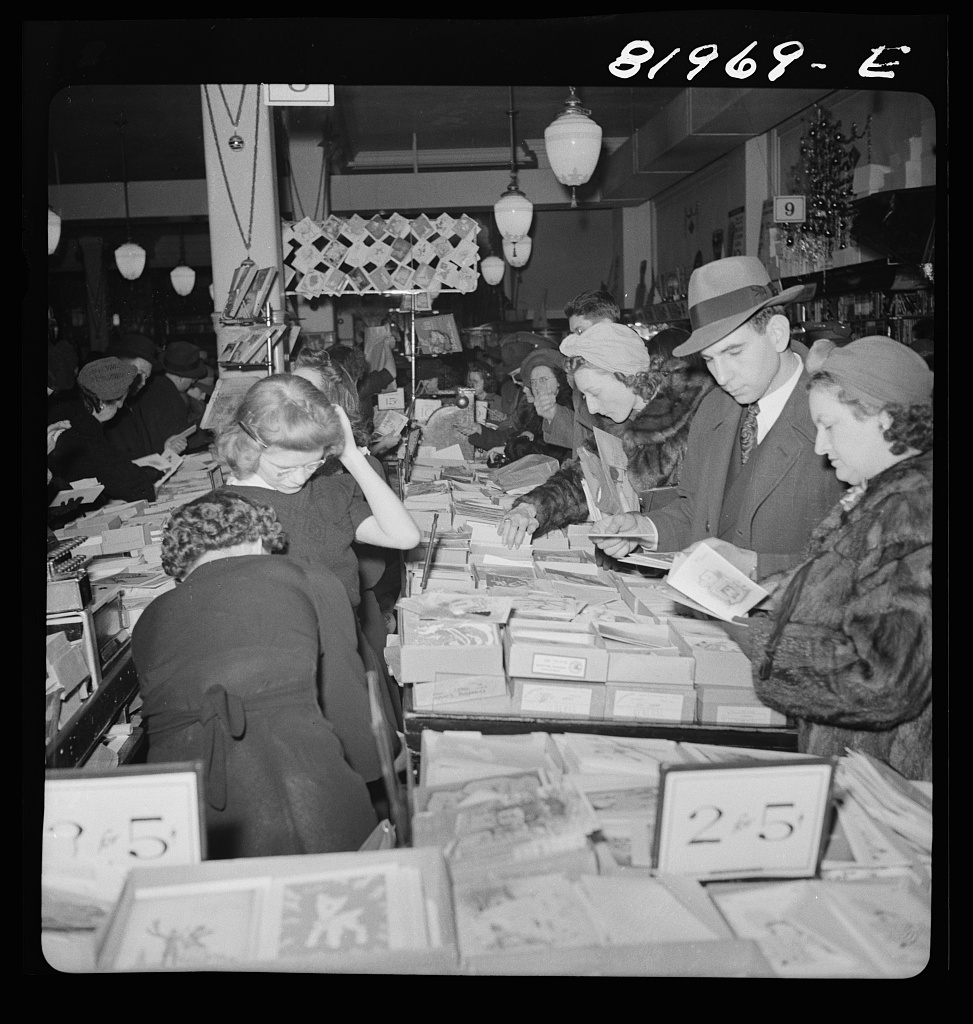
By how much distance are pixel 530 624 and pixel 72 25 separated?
1.65 metres

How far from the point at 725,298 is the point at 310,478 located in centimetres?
129

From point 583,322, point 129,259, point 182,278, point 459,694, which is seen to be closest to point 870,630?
point 459,694

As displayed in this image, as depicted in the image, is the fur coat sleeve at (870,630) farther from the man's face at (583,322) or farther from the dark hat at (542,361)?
the dark hat at (542,361)

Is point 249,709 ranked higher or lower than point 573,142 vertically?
lower

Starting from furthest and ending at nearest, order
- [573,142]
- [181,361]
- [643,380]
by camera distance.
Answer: [181,361], [573,142], [643,380]

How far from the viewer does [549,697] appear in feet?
7.31

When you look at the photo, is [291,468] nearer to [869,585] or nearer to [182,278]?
[869,585]

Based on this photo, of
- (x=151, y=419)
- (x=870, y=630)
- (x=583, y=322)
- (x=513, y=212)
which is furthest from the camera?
(x=513, y=212)

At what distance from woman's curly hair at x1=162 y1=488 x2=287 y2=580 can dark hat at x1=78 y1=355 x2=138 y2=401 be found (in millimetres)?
2787

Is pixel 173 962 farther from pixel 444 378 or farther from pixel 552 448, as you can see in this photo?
pixel 444 378

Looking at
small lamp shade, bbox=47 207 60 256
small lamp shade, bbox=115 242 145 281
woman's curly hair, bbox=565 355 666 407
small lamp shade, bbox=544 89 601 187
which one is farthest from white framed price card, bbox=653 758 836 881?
small lamp shade, bbox=115 242 145 281

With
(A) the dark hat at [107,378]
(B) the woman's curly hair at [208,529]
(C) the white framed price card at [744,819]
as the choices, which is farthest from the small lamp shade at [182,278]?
(C) the white framed price card at [744,819]

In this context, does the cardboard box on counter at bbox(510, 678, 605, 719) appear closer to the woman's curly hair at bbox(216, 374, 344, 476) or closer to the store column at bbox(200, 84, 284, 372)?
the woman's curly hair at bbox(216, 374, 344, 476)

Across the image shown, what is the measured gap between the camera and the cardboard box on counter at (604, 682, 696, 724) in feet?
7.23
